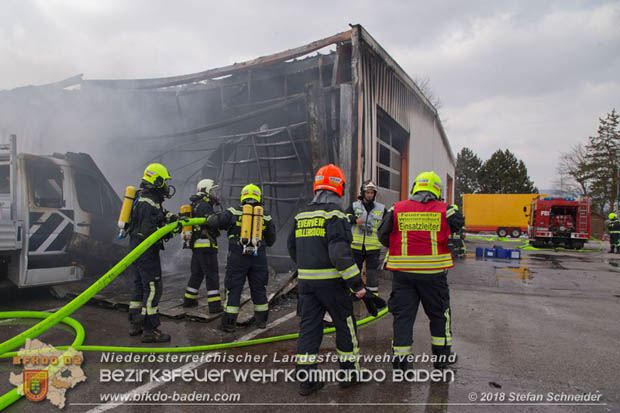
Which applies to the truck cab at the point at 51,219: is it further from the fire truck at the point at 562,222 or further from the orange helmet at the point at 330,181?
the fire truck at the point at 562,222

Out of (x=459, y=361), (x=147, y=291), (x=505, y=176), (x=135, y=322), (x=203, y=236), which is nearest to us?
(x=459, y=361)

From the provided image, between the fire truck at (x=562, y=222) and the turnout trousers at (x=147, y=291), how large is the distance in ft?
55.7

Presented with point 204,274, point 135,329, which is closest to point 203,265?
point 204,274

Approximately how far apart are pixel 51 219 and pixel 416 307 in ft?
16.9

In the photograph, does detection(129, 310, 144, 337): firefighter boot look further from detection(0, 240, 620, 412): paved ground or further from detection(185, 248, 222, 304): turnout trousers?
detection(185, 248, 222, 304): turnout trousers

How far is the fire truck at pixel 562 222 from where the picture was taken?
1558cm

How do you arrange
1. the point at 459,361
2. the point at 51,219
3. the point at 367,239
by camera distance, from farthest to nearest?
the point at 51,219 < the point at 367,239 < the point at 459,361

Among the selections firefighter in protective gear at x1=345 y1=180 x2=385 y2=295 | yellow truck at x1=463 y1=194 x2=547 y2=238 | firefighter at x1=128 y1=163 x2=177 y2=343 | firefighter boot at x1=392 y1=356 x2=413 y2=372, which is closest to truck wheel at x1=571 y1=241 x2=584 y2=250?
yellow truck at x1=463 y1=194 x2=547 y2=238

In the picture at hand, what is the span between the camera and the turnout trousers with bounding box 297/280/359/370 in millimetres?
2797

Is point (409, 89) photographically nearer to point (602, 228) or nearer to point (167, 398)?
point (167, 398)

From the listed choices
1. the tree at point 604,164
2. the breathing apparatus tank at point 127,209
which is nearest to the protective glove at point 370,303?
the breathing apparatus tank at point 127,209

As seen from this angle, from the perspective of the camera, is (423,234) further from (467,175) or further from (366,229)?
(467,175)

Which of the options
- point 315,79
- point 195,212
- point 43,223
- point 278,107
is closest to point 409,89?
point 315,79

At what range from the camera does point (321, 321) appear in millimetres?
2873
